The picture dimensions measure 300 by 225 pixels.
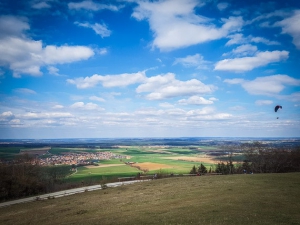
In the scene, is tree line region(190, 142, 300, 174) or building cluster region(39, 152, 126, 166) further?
building cluster region(39, 152, 126, 166)

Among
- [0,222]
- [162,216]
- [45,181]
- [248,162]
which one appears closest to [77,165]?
[45,181]

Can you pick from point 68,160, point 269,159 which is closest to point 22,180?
point 269,159

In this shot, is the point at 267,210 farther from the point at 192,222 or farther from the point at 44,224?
the point at 44,224

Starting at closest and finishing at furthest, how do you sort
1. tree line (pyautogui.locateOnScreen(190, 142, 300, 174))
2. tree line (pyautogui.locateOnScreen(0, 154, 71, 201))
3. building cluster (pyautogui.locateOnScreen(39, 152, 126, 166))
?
tree line (pyautogui.locateOnScreen(0, 154, 71, 201)), tree line (pyautogui.locateOnScreen(190, 142, 300, 174)), building cluster (pyautogui.locateOnScreen(39, 152, 126, 166))

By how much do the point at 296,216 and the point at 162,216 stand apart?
9879mm

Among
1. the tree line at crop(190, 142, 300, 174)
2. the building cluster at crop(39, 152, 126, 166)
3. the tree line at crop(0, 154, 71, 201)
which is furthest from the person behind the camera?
the building cluster at crop(39, 152, 126, 166)

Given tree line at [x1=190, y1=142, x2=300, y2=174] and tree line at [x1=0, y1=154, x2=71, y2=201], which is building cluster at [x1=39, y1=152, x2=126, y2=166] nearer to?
tree line at [x1=0, y1=154, x2=71, y2=201]

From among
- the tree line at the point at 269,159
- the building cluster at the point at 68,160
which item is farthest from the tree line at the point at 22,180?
the tree line at the point at 269,159

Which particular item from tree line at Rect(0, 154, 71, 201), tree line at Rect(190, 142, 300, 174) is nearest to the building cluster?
tree line at Rect(0, 154, 71, 201)

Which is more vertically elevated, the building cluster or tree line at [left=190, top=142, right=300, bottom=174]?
tree line at [left=190, top=142, right=300, bottom=174]

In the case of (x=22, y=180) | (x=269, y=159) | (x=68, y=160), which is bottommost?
(x=68, y=160)

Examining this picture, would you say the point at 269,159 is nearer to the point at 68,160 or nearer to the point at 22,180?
the point at 22,180

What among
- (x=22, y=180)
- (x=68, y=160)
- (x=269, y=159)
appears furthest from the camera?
(x=68, y=160)

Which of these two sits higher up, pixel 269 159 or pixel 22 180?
pixel 269 159
